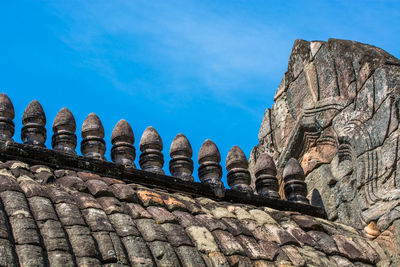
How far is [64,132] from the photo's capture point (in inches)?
430

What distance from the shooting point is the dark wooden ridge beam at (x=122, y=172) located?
10.3m

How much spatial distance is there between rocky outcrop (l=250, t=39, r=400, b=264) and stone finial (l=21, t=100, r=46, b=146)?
15.3 ft

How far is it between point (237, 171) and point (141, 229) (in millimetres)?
3237

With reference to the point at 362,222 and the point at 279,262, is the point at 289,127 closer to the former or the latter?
the point at 362,222

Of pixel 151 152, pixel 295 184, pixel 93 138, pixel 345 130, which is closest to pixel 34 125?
pixel 93 138

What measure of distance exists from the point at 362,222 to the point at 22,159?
4.88 metres

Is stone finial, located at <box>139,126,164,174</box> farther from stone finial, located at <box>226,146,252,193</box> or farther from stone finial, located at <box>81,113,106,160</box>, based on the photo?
stone finial, located at <box>226,146,252,193</box>

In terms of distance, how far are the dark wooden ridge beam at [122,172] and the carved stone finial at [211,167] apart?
0.12 m

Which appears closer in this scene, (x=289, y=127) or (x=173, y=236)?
(x=173, y=236)

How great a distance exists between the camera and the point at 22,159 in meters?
10.3

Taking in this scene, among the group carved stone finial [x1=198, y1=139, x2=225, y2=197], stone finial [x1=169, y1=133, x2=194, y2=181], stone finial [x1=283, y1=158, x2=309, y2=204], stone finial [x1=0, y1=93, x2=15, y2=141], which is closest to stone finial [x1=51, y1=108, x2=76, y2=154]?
stone finial [x1=0, y1=93, x2=15, y2=141]

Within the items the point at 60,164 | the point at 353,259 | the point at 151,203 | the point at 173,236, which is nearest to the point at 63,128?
the point at 60,164

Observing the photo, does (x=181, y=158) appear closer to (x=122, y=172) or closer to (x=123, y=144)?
(x=123, y=144)

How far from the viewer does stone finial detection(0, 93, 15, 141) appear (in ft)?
34.6
